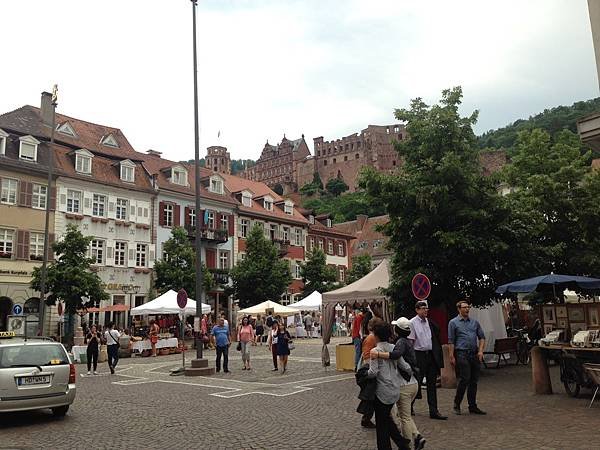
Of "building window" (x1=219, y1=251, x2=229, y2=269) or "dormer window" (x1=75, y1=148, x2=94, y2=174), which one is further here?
"building window" (x1=219, y1=251, x2=229, y2=269)

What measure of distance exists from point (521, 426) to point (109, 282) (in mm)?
33512

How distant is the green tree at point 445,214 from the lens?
16.1 metres

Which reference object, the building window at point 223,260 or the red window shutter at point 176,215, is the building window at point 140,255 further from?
the building window at point 223,260

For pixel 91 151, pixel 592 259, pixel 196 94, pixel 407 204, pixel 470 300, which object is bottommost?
pixel 470 300

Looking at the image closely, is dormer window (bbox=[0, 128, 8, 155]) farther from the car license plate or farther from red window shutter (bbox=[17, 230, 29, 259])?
the car license plate

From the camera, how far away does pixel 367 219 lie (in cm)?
8438

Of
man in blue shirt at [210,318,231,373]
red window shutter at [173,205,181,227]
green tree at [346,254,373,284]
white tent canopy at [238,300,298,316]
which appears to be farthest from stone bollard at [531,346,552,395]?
green tree at [346,254,373,284]

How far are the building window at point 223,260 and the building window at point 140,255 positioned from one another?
7.26 meters

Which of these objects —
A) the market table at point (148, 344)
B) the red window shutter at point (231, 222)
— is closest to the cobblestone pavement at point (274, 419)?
the market table at point (148, 344)

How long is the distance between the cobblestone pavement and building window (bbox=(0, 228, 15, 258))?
20641mm

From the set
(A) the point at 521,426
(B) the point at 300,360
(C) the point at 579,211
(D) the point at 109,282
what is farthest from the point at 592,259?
(D) the point at 109,282

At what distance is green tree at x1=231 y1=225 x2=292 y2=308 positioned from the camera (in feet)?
141

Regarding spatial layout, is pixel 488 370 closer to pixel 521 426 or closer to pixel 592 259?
pixel 592 259

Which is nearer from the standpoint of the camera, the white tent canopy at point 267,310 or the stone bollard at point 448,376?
the stone bollard at point 448,376
